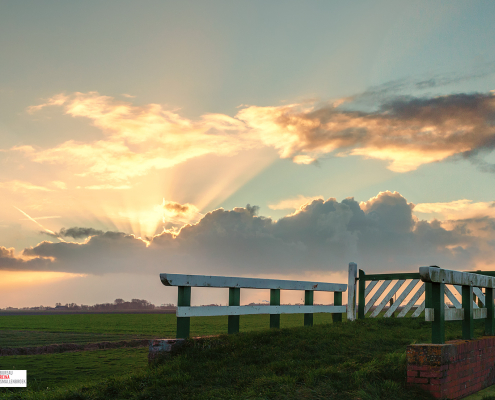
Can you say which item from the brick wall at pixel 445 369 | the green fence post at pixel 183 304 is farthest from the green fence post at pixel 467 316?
the green fence post at pixel 183 304

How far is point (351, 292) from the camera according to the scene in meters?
13.6

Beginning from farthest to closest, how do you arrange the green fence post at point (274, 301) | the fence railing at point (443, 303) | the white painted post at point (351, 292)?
the white painted post at point (351, 292)
the green fence post at point (274, 301)
the fence railing at point (443, 303)

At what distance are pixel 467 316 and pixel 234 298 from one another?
4.43 meters

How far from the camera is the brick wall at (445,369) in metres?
6.12

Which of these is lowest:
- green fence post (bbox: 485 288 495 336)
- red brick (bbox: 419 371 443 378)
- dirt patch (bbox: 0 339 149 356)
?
dirt patch (bbox: 0 339 149 356)

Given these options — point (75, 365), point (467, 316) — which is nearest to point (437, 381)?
point (467, 316)

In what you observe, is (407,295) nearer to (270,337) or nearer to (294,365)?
(270,337)

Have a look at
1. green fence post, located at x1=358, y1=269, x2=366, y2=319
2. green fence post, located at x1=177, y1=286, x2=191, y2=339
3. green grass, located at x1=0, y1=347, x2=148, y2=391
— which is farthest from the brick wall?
green fence post, located at x1=358, y1=269, x2=366, y2=319

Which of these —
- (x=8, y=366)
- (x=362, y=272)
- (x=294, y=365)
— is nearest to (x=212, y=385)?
(x=294, y=365)

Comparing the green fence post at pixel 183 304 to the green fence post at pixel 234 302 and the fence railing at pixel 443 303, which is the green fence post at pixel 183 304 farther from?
the fence railing at pixel 443 303

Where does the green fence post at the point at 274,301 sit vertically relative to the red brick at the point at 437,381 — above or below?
above

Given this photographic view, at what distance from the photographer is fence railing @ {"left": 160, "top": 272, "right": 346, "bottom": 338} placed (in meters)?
8.50

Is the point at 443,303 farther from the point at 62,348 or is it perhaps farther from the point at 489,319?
the point at 62,348

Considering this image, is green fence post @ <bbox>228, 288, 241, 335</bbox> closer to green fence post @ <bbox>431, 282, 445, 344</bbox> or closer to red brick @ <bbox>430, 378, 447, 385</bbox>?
green fence post @ <bbox>431, 282, 445, 344</bbox>
